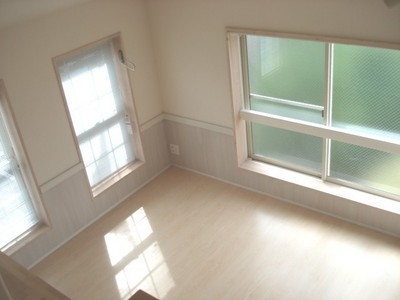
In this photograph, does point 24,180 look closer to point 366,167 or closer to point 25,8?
point 25,8

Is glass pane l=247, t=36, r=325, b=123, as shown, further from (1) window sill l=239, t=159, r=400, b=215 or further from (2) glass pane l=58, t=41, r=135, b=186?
(2) glass pane l=58, t=41, r=135, b=186

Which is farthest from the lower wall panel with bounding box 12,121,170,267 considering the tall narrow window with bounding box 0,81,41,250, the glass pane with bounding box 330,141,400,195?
the glass pane with bounding box 330,141,400,195

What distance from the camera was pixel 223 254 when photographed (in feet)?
13.4

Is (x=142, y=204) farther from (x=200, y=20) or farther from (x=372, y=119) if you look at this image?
(x=372, y=119)

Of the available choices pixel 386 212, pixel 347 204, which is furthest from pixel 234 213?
A: pixel 386 212

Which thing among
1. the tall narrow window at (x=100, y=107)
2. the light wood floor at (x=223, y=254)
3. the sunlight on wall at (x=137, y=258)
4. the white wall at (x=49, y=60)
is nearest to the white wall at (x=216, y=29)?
the white wall at (x=49, y=60)

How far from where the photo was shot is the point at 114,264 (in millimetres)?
4102

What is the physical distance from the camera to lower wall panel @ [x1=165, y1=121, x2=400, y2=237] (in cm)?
412

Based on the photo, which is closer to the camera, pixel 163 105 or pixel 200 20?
pixel 200 20

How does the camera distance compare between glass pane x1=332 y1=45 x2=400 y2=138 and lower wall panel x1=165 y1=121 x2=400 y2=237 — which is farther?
lower wall panel x1=165 y1=121 x2=400 y2=237

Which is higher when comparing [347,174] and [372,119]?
[372,119]

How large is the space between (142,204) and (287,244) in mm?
1494

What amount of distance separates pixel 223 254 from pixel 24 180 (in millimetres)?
1753

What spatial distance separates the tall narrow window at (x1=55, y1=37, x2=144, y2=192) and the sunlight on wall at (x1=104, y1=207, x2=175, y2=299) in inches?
21.3
